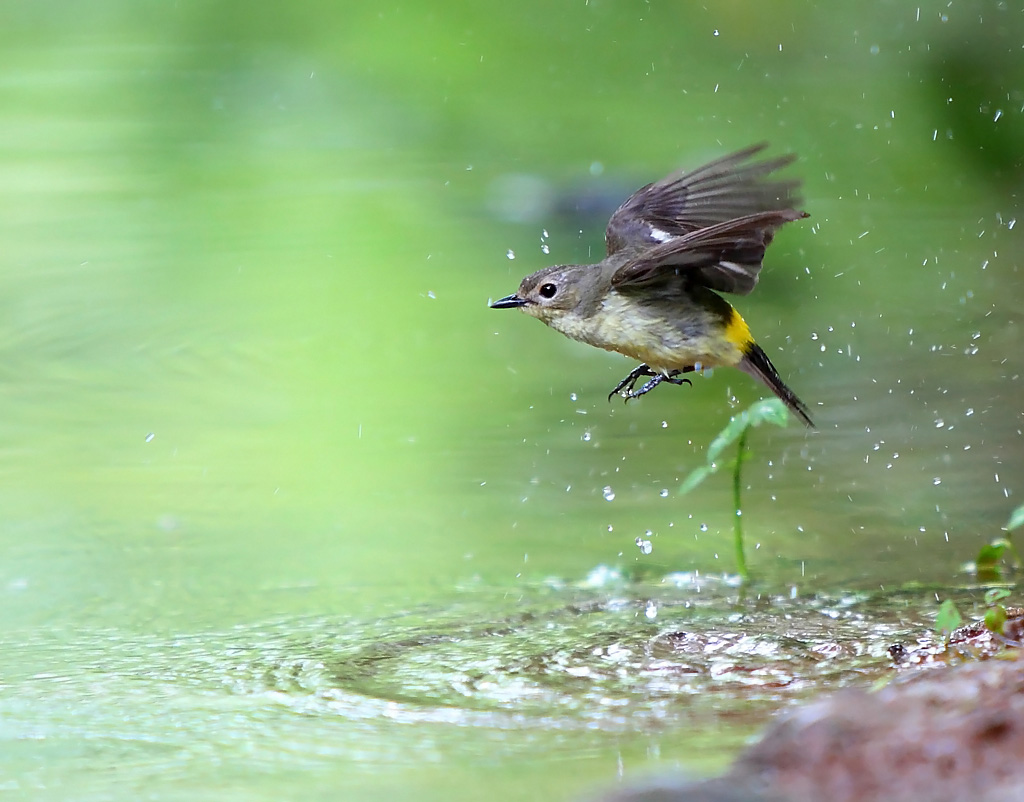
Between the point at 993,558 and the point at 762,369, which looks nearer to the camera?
the point at 993,558

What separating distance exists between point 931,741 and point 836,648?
121 cm

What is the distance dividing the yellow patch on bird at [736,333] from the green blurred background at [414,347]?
0.69 m

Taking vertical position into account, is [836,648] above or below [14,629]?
below

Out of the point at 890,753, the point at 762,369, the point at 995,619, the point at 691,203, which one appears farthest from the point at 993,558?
the point at 890,753

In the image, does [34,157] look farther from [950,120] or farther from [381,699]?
[381,699]

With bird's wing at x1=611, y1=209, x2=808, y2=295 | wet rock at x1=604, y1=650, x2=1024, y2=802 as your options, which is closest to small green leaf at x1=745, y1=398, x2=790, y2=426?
bird's wing at x1=611, y1=209, x2=808, y2=295

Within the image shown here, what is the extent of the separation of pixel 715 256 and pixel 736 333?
1.31 feet

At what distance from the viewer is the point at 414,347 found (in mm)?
7586

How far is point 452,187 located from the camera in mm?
10492

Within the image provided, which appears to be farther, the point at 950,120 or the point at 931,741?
the point at 950,120

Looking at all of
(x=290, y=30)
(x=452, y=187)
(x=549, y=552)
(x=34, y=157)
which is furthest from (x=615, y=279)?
(x=290, y=30)

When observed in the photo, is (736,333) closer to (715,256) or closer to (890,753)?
(715,256)

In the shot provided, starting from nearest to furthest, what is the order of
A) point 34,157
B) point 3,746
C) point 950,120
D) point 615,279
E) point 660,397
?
1. point 3,746
2. point 615,279
3. point 660,397
4. point 950,120
5. point 34,157

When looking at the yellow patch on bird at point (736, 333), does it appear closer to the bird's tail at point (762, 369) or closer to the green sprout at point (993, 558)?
the bird's tail at point (762, 369)
